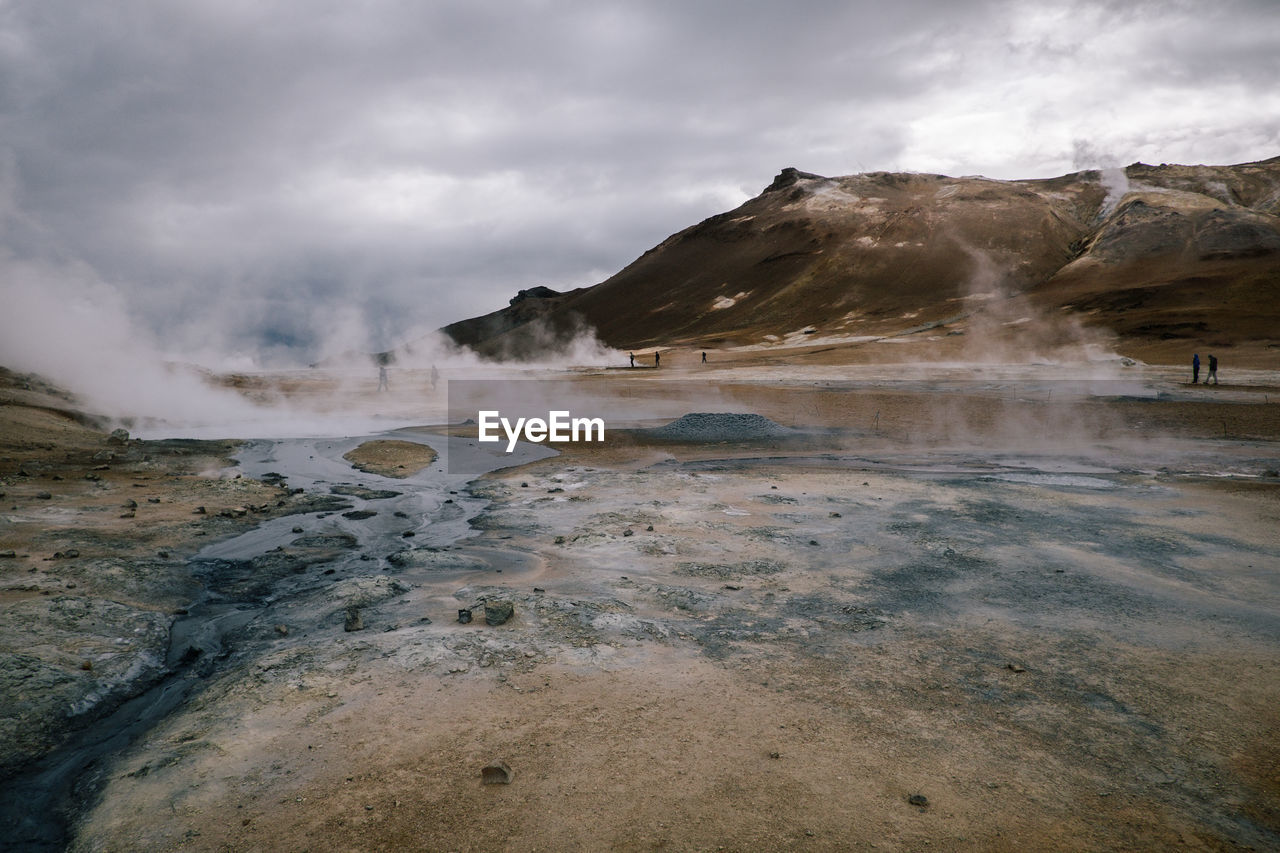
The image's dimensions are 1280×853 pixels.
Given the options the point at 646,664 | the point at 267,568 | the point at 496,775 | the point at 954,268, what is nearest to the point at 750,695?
the point at 646,664

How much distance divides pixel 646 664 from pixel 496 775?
181 cm

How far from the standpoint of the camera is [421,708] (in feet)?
16.9

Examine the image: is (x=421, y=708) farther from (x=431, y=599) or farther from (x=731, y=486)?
(x=731, y=486)

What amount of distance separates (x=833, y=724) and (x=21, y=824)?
5023 millimetres

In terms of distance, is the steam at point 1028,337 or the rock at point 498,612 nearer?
the rock at point 498,612

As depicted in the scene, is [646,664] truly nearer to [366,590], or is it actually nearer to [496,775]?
[496,775]

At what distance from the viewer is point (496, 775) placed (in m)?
4.32

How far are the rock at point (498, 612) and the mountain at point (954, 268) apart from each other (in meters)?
46.8

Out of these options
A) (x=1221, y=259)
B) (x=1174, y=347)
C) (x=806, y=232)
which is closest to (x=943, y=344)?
(x=1174, y=347)

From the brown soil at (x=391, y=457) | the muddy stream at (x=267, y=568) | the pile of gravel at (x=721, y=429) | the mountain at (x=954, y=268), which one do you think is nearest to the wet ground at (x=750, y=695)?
the muddy stream at (x=267, y=568)

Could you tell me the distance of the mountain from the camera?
2200 inches

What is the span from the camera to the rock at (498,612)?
21.6 ft

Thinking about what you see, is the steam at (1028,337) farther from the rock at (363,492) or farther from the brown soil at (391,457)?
the rock at (363,492)

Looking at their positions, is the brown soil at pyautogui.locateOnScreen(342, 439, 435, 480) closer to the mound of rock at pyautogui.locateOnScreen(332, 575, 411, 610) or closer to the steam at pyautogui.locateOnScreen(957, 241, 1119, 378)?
the mound of rock at pyautogui.locateOnScreen(332, 575, 411, 610)
